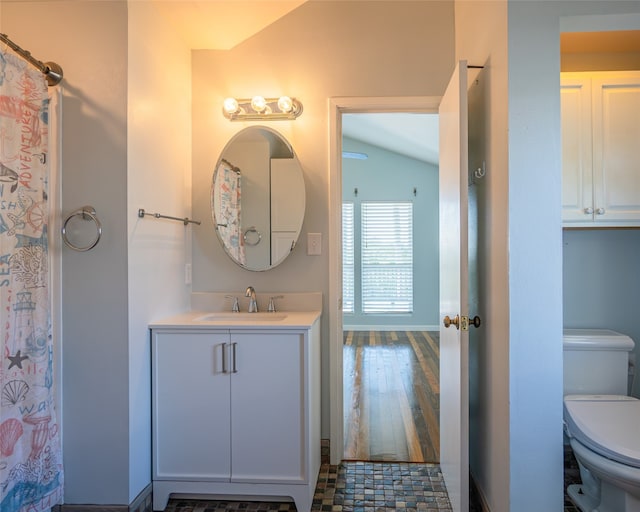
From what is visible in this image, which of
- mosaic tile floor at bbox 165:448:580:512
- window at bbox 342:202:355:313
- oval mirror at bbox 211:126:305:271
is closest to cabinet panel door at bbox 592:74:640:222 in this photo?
mosaic tile floor at bbox 165:448:580:512

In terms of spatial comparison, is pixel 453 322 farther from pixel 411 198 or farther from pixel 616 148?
pixel 411 198

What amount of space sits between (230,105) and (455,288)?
1564 millimetres

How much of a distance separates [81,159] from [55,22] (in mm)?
588

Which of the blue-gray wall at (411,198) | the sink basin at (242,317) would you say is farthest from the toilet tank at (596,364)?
the blue-gray wall at (411,198)

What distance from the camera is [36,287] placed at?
5.17 ft

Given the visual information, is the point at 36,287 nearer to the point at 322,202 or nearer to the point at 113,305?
the point at 113,305

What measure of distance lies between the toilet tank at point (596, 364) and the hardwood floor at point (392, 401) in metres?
0.88

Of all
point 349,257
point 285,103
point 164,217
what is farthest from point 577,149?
point 349,257

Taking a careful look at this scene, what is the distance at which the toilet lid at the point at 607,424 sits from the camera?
144 cm

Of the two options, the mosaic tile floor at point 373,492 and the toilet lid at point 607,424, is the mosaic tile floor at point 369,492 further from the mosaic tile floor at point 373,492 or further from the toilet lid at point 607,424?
the toilet lid at point 607,424

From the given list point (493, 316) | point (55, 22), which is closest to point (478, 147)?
point (493, 316)

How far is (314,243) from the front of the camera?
2.38 meters

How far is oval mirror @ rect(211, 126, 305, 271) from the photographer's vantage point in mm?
2369

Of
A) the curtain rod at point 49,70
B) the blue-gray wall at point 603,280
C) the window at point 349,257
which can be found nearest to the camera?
the curtain rod at point 49,70
